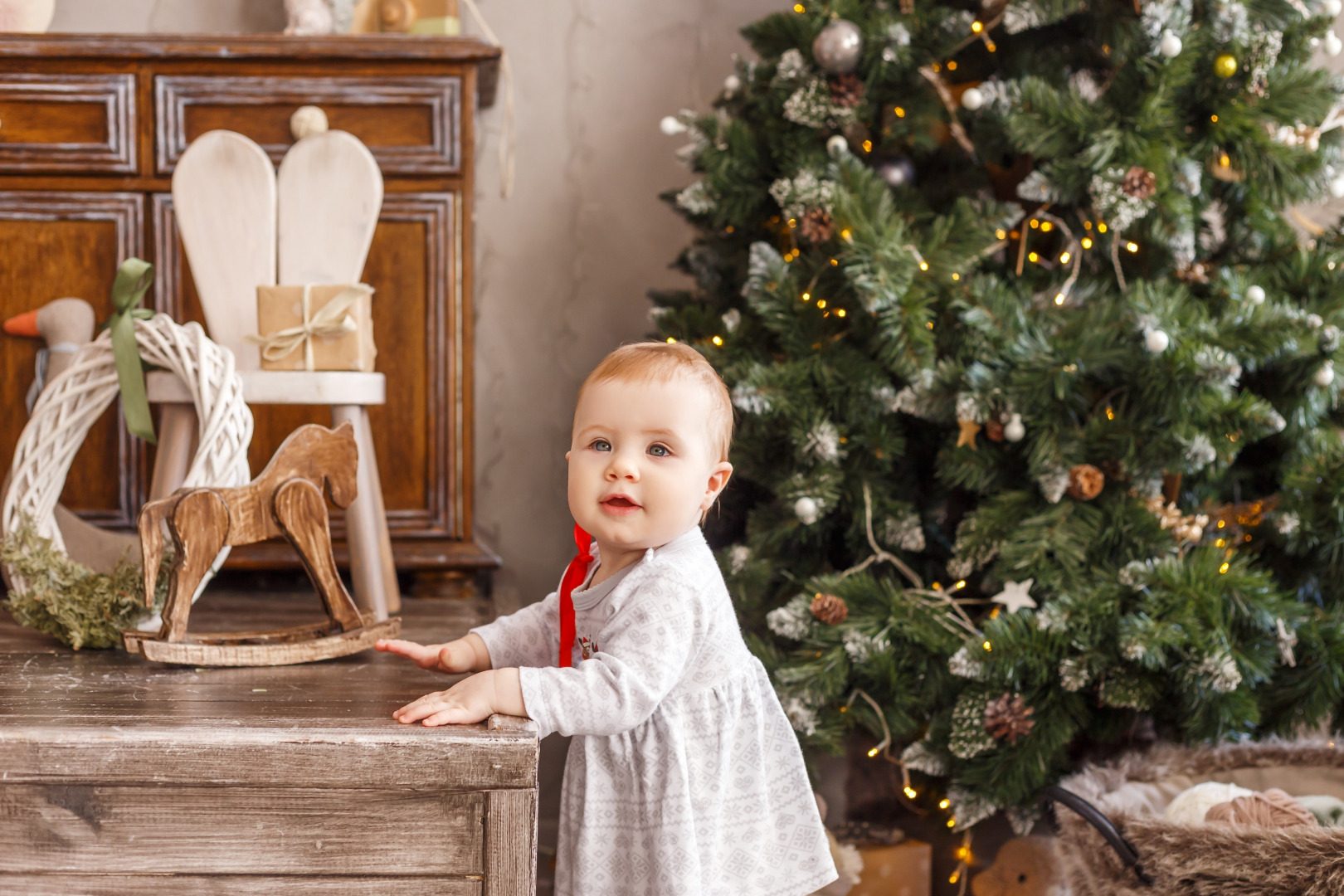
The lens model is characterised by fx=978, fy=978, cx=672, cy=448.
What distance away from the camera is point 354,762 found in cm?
67

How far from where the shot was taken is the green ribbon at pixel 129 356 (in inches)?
38.2

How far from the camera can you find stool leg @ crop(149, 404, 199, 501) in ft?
3.30

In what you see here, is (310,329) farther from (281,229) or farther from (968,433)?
(968,433)

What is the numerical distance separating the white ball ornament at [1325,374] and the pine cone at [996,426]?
1.09ft

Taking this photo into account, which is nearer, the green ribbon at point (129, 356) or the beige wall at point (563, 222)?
the green ribbon at point (129, 356)

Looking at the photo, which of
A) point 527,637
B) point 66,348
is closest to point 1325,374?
point 527,637

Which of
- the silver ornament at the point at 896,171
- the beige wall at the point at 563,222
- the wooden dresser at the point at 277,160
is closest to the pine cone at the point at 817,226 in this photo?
the silver ornament at the point at 896,171

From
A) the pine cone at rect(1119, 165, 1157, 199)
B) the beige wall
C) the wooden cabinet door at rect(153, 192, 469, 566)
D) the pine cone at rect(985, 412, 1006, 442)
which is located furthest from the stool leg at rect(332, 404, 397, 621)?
the pine cone at rect(1119, 165, 1157, 199)

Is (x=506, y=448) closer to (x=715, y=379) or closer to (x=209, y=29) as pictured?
(x=209, y=29)

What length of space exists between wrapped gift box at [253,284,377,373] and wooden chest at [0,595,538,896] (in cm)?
49

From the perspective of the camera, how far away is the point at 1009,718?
1032 millimetres

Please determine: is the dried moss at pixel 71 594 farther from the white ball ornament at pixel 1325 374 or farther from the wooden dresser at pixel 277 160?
the white ball ornament at pixel 1325 374

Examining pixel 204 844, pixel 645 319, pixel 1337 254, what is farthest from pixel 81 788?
pixel 1337 254

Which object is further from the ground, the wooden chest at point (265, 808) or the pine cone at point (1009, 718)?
the wooden chest at point (265, 808)
